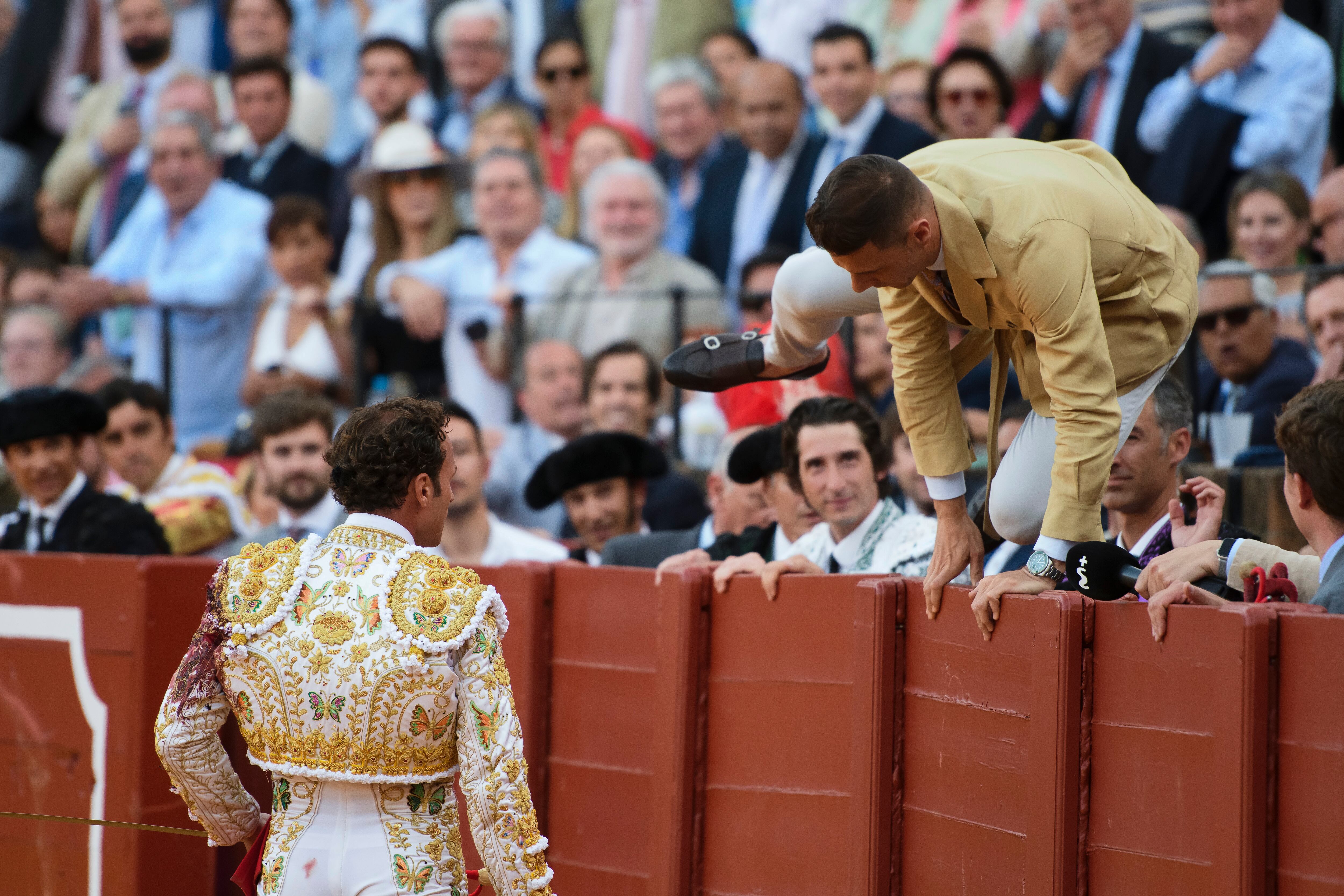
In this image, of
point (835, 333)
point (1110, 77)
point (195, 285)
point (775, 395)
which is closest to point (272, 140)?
point (195, 285)

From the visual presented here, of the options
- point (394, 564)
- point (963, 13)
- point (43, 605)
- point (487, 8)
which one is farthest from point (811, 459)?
point (487, 8)

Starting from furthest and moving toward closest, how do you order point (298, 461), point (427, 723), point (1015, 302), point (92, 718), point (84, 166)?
1. point (84, 166)
2. point (298, 461)
3. point (92, 718)
4. point (1015, 302)
5. point (427, 723)

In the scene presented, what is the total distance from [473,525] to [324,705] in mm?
3150

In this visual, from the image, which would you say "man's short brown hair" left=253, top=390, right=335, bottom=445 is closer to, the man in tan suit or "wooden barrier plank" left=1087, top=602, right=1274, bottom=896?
the man in tan suit

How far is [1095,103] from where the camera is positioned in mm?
7379

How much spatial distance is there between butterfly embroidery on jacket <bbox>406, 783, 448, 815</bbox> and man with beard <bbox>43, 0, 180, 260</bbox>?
8189mm

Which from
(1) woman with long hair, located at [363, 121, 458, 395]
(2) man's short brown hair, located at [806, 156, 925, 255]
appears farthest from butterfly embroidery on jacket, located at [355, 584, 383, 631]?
(1) woman with long hair, located at [363, 121, 458, 395]

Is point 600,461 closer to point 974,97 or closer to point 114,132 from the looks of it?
point 974,97

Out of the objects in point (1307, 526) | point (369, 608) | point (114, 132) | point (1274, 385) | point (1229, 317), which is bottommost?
point (369, 608)

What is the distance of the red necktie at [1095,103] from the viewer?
736 centimetres

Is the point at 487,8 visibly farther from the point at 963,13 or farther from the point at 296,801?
the point at 296,801

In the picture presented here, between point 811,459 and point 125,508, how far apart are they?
272cm

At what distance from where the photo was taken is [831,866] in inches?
157

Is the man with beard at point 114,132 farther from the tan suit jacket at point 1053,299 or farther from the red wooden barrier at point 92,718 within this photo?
the tan suit jacket at point 1053,299
